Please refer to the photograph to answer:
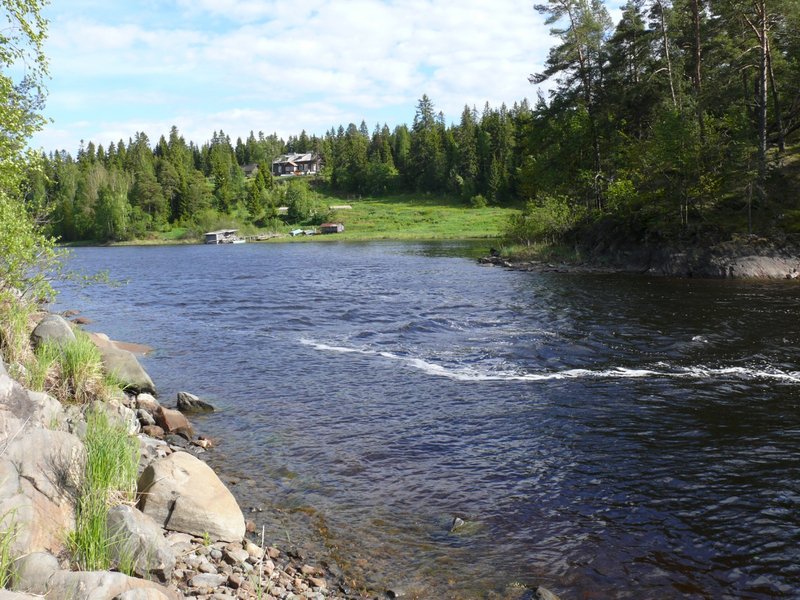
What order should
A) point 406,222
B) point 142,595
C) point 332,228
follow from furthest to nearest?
point 406,222 < point 332,228 < point 142,595

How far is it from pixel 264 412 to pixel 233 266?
1922 inches

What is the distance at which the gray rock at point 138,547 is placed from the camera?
682 cm

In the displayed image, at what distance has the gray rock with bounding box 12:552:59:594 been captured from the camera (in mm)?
5727

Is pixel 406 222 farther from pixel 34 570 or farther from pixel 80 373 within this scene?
pixel 34 570

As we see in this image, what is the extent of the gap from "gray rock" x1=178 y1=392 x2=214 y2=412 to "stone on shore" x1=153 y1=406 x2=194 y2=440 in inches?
51.9

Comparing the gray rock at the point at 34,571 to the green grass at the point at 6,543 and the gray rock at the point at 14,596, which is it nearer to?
the green grass at the point at 6,543

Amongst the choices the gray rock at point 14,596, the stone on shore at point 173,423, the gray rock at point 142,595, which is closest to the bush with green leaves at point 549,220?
the stone on shore at point 173,423

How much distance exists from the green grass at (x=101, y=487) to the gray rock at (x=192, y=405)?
5.50 metres

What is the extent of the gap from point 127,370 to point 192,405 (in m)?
2.19

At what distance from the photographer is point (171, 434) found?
44.6 ft

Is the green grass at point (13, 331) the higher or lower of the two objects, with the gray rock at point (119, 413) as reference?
higher

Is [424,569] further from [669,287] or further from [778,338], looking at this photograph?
[669,287]

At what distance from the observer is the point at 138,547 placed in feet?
22.9

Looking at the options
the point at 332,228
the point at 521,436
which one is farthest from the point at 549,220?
the point at 332,228
